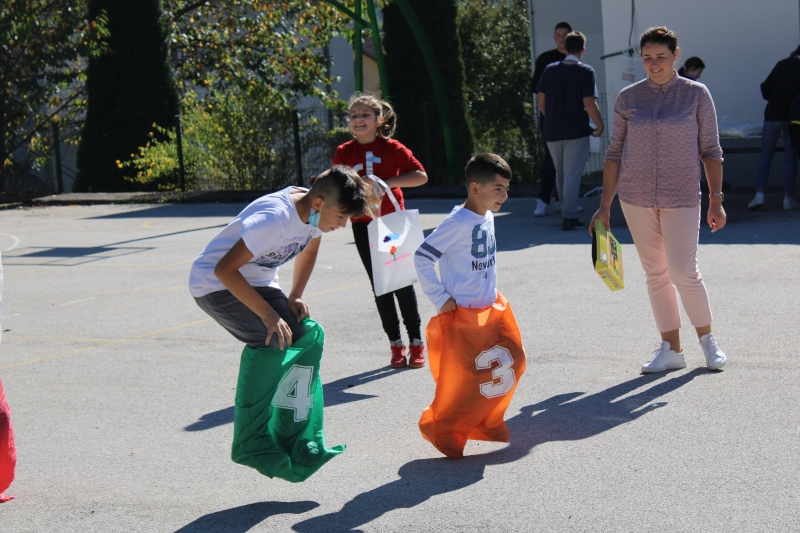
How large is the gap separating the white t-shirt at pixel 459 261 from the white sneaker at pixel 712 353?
1769 millimetres

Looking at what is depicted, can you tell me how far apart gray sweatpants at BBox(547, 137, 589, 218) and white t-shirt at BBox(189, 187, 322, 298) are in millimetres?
7400

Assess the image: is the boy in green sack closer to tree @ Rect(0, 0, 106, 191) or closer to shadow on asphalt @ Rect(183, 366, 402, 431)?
shadow on asphalt @ Rect(183, 366, 402, 431)

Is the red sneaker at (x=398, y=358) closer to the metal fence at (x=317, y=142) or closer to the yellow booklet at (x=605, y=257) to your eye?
the yellow booklet at (x=605, y=257)

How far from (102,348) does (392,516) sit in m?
4.10

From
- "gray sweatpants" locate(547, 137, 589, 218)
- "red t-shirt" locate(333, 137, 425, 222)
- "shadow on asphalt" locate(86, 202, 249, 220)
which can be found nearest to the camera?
"red t-shirt" locate(333, 137, 425, 222)

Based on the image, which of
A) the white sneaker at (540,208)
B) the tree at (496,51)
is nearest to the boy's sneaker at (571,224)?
the white sneaker at (540,208)

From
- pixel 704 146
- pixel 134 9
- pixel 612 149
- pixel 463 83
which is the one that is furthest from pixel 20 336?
pixel 134 9

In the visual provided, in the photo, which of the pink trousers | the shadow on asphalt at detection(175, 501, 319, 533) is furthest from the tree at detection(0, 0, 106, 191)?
the shadow on asphalt at detection(175, 501, 319, 533)

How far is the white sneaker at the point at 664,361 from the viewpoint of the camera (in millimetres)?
5727

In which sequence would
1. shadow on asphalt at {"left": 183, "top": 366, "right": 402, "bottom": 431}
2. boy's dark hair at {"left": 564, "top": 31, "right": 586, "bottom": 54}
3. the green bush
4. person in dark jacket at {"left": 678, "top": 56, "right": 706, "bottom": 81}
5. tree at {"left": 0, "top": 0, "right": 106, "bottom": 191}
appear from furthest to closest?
tree at {"left": 0, "top": 0, "right": 106, "bottom": 191} < the green bush < person in dark jacket at {"left": 678, "top": 56, "right": 706, "bottom": 81} < boy's dark hair at {"left": 564, "top": 31, "right": 586, "bottom": 54} < shadow on asphalt at {"left": 183, "top": 366, "right": 402, "bottom": 431}

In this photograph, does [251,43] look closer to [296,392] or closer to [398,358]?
[398,358]

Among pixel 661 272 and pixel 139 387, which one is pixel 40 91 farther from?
pixel 661 272

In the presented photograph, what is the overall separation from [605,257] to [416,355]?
4.81ft

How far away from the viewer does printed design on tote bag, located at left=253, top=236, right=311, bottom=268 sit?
161 inches
